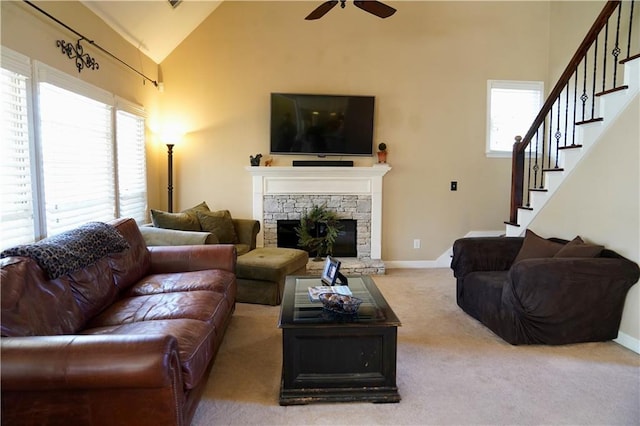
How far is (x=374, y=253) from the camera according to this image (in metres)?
5.22

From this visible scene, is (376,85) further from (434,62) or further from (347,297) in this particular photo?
(347,297)

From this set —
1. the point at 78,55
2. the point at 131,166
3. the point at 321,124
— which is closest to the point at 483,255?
the point at 321,124

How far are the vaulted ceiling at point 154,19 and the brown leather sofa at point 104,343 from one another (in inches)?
88.6

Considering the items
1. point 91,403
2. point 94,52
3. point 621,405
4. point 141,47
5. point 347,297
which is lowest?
point 621,405

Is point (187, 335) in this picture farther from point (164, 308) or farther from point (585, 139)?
point (585, 139)

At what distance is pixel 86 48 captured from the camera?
10.9 ft

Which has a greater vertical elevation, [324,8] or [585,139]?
[324,8]

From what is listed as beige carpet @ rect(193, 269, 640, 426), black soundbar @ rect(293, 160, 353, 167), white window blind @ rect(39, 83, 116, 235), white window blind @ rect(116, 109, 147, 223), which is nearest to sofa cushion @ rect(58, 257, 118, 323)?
white window blind @ rect(39, 83, 116, 235)

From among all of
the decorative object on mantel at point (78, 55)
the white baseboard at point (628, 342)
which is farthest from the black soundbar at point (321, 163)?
the white baseboard at point (628, 342)

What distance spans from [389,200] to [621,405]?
3404 mm

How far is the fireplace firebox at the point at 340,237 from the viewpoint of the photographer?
5160mm

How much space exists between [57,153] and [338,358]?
8.34 feet

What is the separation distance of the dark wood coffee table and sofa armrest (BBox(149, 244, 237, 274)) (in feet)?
3.67

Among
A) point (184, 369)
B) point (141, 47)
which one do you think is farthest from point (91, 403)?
point (141, 47)
